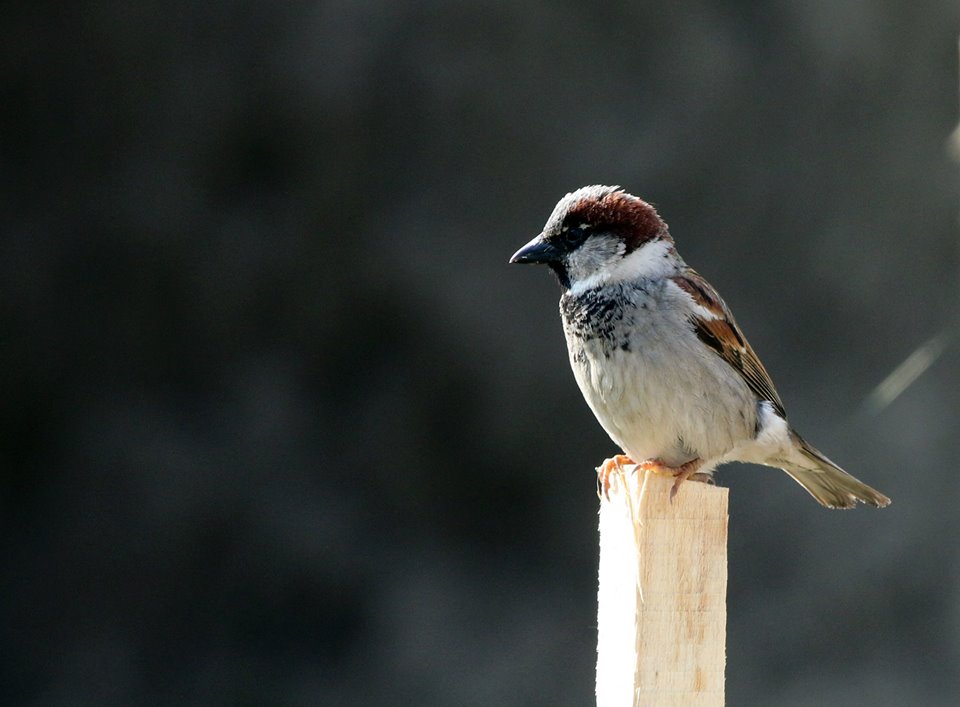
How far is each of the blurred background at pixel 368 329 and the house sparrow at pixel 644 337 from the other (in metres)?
1.29

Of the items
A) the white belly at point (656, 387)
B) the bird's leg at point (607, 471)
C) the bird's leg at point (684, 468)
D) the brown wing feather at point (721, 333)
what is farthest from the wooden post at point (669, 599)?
the brown wing feather at point (721, 333)

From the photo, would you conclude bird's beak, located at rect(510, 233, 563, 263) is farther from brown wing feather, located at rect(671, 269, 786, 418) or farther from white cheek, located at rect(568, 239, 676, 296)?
brown wing feather, located at rect(671, 269, 786, 418)

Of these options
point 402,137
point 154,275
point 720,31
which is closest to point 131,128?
point 154,275

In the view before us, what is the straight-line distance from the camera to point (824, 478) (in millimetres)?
1898

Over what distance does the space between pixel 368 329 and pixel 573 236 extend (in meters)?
1.46

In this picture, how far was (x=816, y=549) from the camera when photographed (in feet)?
10.5

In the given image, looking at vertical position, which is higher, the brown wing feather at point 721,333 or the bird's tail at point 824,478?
the brown wing feather at point 721,333

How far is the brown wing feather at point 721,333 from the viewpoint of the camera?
1.77m

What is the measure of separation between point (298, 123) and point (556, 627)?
4.57 feet

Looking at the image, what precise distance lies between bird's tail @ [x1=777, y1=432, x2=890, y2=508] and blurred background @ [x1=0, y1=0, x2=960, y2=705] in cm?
120

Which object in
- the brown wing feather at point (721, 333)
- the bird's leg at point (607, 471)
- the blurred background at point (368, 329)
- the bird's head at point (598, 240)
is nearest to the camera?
the bird's leg at point (607, 471)

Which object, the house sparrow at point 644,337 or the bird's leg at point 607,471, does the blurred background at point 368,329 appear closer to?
the house sparrow at point 644,337

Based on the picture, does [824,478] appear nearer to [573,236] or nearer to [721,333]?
[721,333]

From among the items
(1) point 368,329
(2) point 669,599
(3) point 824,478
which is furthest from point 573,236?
(1) point 368,329
